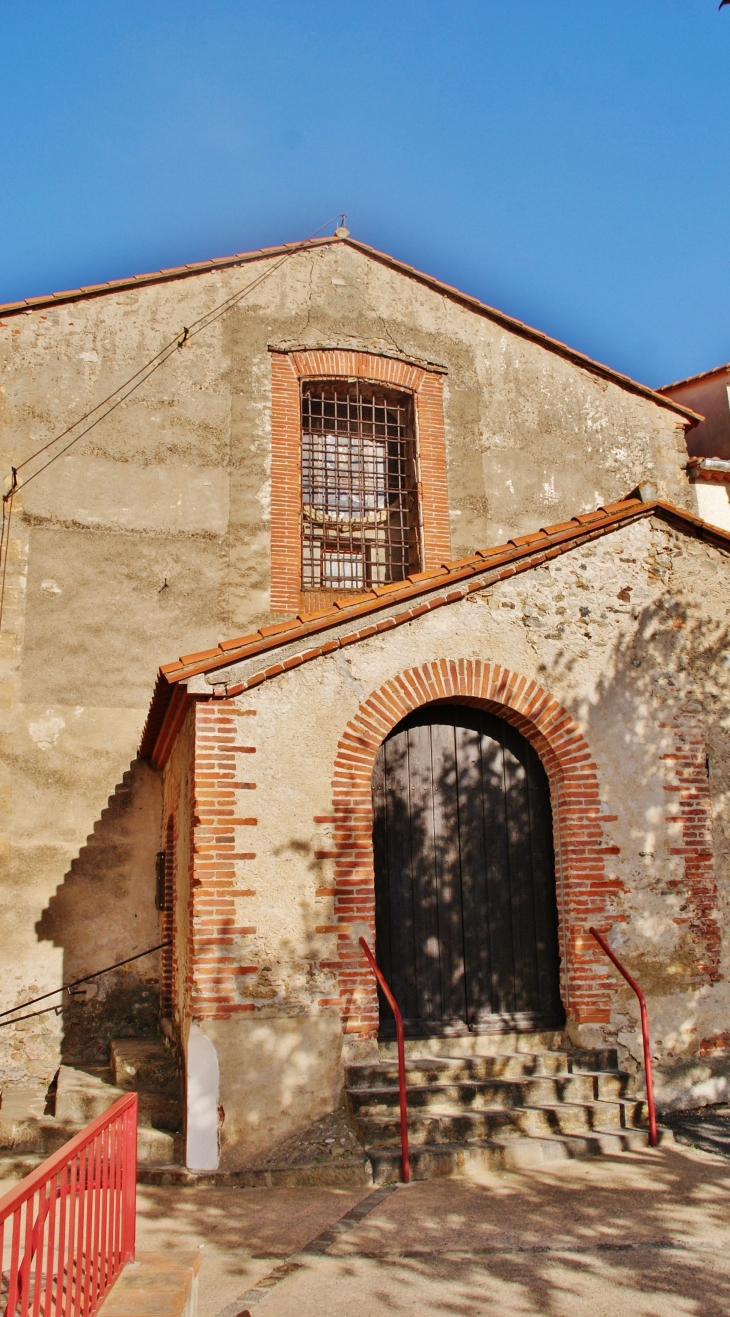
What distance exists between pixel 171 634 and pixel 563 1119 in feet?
19.7

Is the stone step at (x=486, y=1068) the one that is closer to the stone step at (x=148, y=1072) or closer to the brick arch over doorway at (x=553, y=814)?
the brick arch over doorway at (x=553, y=814)

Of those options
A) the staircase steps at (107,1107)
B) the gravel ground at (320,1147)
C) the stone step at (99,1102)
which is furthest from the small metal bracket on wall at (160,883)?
the gravel ground at (320,1147)

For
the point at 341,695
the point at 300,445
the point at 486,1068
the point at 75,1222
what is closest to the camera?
the point at 75,1222

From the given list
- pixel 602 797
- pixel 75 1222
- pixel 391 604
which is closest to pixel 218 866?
pixel 391 604

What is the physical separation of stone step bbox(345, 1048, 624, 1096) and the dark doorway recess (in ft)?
1.23

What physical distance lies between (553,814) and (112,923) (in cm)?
450

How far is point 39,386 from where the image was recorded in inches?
414

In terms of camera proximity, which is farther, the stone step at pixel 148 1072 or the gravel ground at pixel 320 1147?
the stone step at pixel 148 1072

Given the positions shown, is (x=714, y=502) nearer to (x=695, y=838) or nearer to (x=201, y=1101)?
(x=695, y=838)

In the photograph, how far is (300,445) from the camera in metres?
11.2

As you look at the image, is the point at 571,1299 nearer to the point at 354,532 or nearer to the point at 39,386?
the point at 354,532

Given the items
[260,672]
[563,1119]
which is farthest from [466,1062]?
[260,672]

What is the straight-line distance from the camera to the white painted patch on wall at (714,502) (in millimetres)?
12445

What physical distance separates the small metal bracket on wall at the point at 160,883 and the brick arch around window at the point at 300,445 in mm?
2814
